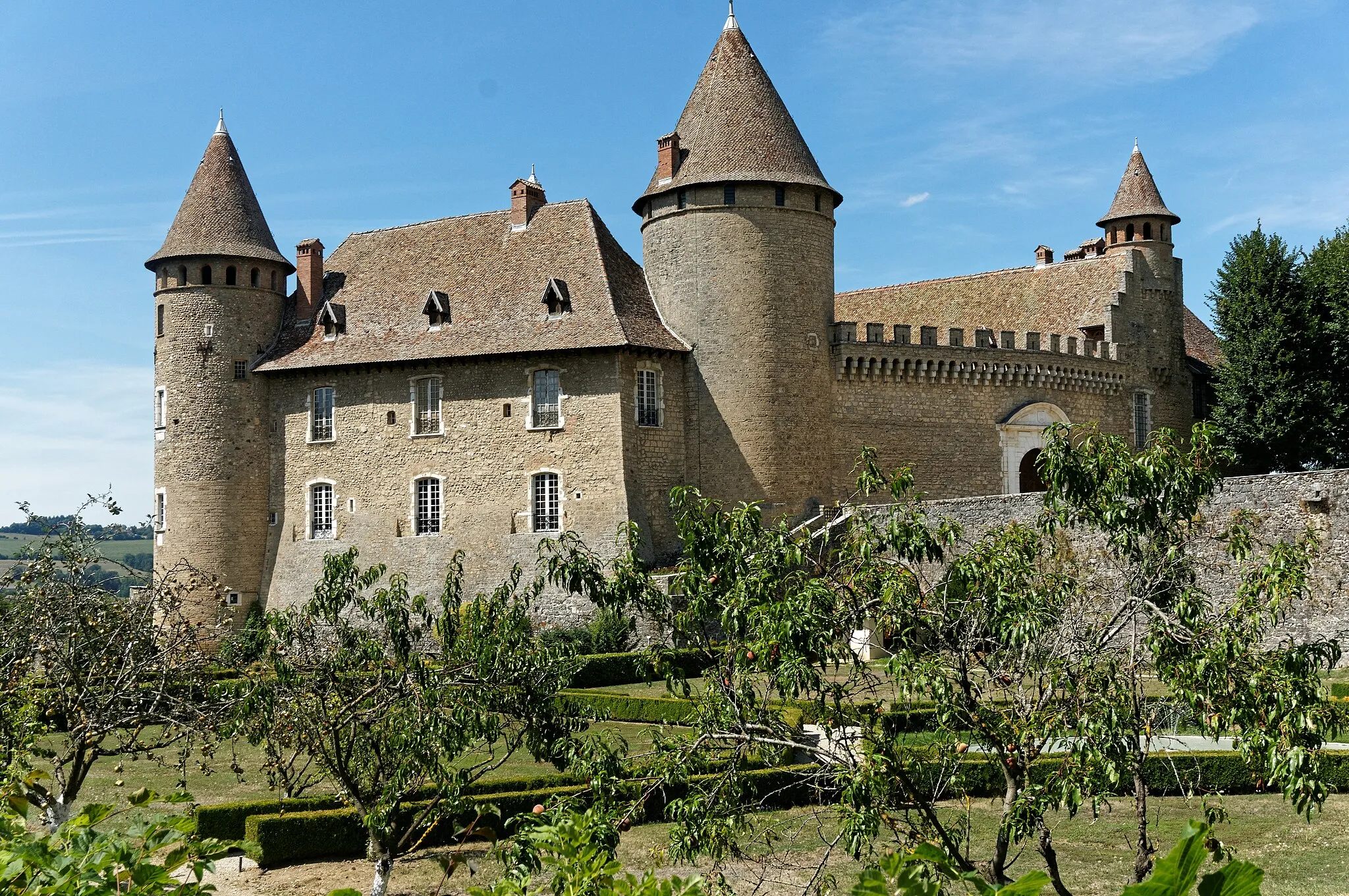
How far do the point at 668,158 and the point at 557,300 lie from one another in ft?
15.8

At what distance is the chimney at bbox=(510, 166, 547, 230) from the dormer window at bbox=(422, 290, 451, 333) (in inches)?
130

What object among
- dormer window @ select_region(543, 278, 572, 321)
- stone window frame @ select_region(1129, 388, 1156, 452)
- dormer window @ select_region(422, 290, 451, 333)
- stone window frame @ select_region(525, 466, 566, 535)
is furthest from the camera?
stone window frame @ select_region(1129, 388, 1156, 452)

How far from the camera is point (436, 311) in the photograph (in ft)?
119

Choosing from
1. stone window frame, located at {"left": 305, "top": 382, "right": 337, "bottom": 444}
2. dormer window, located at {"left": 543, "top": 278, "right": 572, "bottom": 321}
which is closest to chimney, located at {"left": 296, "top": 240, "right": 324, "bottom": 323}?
stone window frame, located at {"left": 305, "top": 382, "right": 337, "bottom": 444}

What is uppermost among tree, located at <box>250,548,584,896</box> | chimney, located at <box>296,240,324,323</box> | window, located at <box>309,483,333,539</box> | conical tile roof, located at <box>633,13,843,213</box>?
conical tile roof, located at <box>633,13,843,213</box>

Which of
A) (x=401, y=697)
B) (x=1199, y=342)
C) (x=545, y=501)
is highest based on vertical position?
(x=1199, y=342)

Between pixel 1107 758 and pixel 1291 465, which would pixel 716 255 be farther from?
pixel 1107 758

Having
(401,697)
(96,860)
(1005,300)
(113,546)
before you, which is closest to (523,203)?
(1005,300)

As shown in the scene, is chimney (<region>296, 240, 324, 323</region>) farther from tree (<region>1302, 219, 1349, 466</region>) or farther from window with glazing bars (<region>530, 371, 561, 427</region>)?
tree (<region>1302, 219, 1349, 466</region>)

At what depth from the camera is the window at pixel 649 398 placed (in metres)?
34.0

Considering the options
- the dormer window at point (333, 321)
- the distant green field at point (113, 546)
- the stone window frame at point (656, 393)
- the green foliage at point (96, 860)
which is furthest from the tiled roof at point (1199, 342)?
the distant green field at point (113, 546)

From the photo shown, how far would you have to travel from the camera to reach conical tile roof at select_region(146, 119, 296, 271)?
124 feet

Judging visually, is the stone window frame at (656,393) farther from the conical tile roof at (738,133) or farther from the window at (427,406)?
the window at (427,406)

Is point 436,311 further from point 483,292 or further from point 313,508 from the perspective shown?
point 313,508
